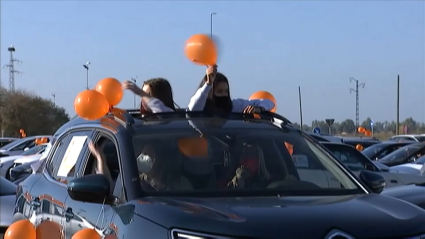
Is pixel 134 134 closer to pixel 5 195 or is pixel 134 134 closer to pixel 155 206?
pixel 155 206

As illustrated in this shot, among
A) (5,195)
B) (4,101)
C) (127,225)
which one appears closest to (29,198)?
(127,225)

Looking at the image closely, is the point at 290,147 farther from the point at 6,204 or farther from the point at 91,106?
the point at 6,204

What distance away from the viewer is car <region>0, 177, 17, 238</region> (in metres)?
10.3

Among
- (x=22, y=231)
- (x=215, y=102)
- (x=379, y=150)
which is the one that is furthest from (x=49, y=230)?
(x=379, y=150)

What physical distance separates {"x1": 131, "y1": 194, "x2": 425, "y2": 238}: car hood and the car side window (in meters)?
1.47

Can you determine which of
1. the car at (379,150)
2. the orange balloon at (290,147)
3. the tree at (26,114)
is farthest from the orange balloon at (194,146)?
the tree at (26,114)

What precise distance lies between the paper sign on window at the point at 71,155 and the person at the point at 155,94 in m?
0.55

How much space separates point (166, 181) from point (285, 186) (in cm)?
79

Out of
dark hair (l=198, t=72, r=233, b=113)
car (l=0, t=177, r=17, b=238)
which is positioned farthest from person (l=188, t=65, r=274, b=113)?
car (l=0, t=177, r=17, b=238)

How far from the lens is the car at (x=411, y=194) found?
8.15 m

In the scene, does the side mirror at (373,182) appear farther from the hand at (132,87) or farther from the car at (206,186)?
the hand at (132,87)

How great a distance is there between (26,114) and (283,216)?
2407 inches

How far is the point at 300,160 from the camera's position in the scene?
5566 millimetres

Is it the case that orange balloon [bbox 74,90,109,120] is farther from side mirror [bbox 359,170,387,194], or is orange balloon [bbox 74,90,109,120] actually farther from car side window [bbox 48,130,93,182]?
side mirror [bbox 359,170,387,194]
